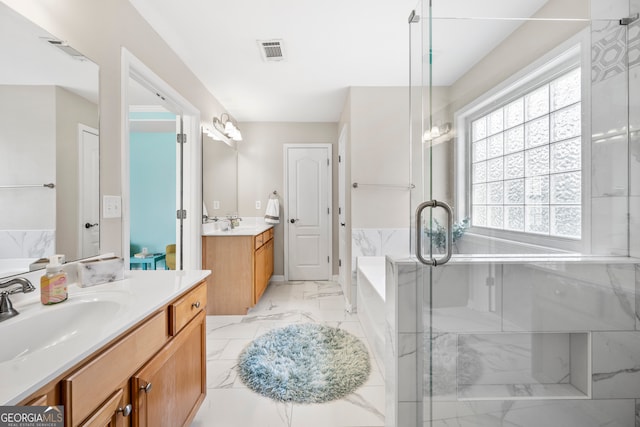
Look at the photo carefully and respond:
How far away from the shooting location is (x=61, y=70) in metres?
1.18

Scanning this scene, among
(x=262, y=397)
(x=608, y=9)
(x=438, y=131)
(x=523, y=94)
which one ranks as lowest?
(x=262, y=397)

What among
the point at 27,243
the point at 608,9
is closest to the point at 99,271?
the point at 27,243

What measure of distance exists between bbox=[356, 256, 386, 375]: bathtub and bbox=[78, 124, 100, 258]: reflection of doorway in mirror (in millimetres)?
1688

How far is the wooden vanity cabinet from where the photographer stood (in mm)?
679

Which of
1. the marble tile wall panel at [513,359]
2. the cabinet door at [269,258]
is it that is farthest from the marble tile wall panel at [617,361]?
the cabinet door at [269,258]

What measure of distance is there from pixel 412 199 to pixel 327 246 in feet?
9.63

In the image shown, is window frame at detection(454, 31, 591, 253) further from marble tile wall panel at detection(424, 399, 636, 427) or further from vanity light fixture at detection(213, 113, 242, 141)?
vanity light fixture at detection(213, 113, 242, 141)

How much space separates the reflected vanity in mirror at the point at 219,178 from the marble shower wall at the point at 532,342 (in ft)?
7.95

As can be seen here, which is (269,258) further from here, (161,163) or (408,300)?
(408,300)

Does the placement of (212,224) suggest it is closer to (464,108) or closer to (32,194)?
(32,194)

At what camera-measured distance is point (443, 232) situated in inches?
44.8

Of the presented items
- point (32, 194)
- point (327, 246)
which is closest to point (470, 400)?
point (32, 194)

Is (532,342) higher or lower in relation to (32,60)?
lower

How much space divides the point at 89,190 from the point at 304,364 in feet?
5.37
